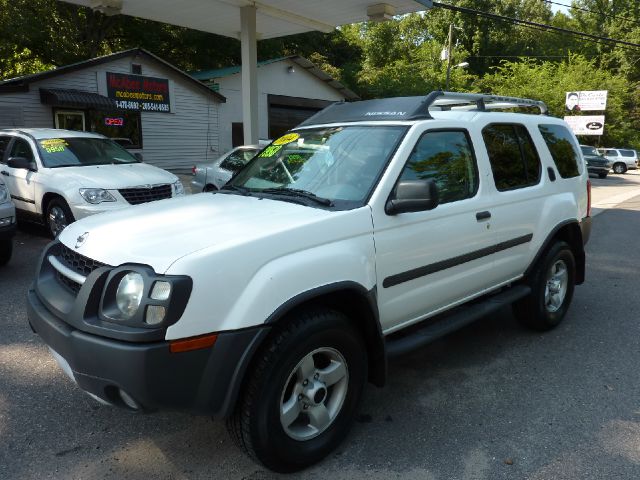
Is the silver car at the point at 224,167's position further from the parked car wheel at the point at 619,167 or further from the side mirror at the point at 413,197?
the parked car wheel at the point at 619,167

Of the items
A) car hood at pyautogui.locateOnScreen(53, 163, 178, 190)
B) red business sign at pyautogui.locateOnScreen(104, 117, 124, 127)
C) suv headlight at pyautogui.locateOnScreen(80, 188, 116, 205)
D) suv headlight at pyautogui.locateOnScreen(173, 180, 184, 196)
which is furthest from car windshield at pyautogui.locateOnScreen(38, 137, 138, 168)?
red business sign at pyautogui.locateOnScreen(104, 117, 124, 127)

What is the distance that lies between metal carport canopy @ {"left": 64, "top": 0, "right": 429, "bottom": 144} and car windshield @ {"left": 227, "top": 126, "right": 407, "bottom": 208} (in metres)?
8.97

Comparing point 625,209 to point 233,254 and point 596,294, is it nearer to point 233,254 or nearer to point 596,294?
point 596,294

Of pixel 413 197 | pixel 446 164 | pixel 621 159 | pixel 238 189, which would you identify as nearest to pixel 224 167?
pixel 238 189

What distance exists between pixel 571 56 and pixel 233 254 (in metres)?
48.6

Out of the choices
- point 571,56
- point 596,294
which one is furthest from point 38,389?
point 571,56

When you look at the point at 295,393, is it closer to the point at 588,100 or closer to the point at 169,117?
the point at 169,117

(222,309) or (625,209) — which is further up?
(222,309)

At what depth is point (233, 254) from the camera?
91.1 inches

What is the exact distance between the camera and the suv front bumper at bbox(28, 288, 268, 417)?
2.14 metres

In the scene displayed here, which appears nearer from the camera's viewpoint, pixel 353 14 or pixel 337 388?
pixel 337 388

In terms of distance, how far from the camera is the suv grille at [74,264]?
8.40ft

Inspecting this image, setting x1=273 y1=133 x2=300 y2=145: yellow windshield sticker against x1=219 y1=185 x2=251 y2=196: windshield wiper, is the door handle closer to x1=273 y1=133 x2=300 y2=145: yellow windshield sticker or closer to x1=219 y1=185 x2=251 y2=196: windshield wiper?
x1=273 y1=133 x2=300 y2=145: yellow windshield sticker

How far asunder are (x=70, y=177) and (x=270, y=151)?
4453 mm
